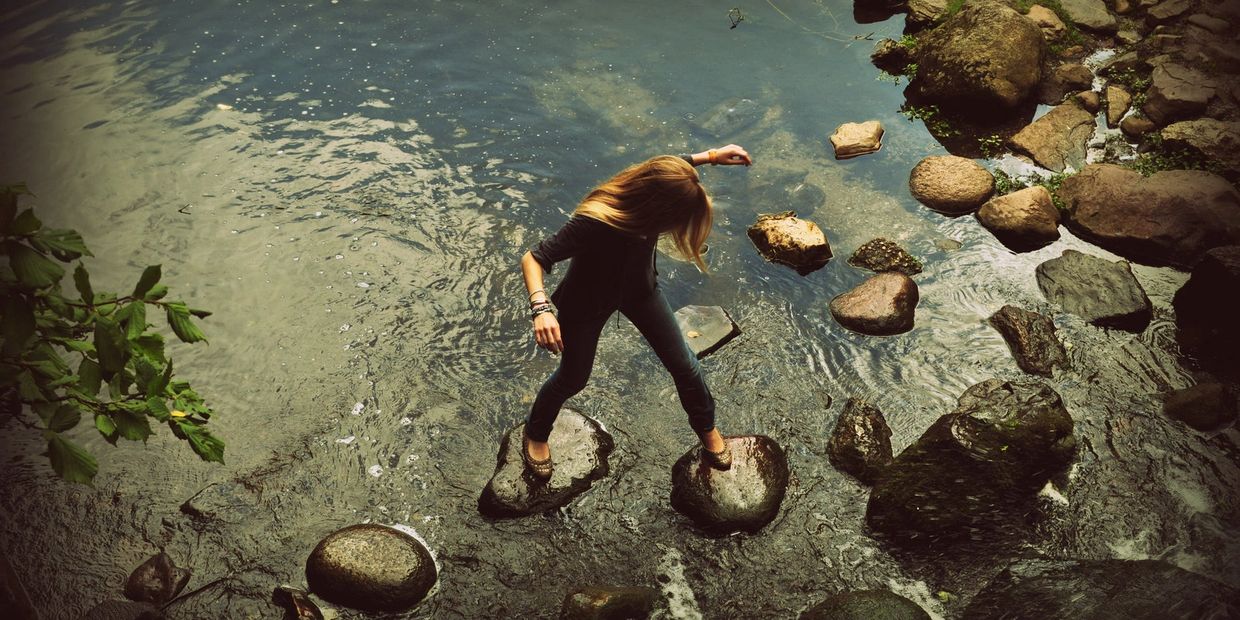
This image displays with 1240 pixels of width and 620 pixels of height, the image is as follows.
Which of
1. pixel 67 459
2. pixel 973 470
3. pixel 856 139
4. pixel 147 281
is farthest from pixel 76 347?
pixel 856 139

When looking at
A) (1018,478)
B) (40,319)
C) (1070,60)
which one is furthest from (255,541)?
(1070,60)

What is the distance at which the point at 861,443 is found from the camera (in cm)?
497

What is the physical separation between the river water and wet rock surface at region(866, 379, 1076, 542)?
0.16 metres

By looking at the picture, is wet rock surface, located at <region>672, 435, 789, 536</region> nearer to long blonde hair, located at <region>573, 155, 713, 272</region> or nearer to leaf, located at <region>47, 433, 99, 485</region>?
long blonde hair, located at <region>573, 155, 713, 272</region>

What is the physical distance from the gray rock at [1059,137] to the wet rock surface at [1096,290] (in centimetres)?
152

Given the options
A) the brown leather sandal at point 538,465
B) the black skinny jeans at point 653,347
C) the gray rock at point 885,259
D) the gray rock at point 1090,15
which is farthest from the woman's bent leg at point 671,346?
the gray rock at point 1090,15

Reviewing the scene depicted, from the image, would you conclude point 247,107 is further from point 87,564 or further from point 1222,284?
point 1222,284

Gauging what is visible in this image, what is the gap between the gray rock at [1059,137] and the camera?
25.0ft

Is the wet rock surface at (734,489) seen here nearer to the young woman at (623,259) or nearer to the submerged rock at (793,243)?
the young woman at (623,259)

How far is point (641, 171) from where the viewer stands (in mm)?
3395

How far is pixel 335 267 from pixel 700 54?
5.24 m

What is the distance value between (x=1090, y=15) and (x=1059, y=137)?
267cm

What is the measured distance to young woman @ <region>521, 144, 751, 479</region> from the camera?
134 inches

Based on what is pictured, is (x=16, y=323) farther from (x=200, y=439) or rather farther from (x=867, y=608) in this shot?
(x=867, y=608)
